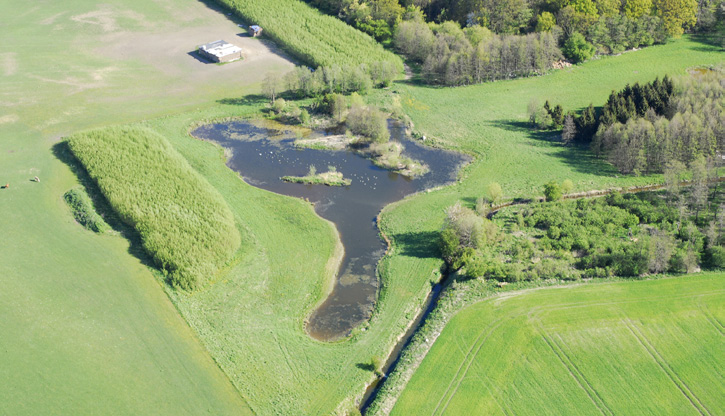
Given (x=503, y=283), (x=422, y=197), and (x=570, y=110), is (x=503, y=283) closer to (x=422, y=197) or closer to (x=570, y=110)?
(x=422, y=197)

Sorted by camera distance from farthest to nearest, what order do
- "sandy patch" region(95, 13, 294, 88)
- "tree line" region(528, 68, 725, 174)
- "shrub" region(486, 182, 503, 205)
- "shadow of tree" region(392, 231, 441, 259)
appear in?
"sandy patch" region(95, 13, 294, 88) < "tree line" region(528, 68, 725, 174) < "shrub" region(486, 182, 503, 205) < "shadow of tree" region(392, 231, 441, 259)

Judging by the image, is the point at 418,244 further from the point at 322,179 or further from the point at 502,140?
the point at 502,140

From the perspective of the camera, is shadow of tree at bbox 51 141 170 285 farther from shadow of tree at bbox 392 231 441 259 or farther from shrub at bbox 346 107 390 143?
shrub at bbox 346 107 390 143

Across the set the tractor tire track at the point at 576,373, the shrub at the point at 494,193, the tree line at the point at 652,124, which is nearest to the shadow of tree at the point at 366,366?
the tractor tire track at the point at 576,373

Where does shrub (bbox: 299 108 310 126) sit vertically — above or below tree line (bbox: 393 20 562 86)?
below

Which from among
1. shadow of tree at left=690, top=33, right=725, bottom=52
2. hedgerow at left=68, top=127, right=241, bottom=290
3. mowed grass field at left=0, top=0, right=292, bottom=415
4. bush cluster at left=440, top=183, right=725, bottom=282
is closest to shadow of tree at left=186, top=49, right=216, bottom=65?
mowed grass field at left=0, top=0, right=292, bottom=415

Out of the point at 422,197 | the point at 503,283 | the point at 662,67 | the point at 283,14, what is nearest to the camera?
the point at 503,283

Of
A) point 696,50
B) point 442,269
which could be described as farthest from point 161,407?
point 696,50

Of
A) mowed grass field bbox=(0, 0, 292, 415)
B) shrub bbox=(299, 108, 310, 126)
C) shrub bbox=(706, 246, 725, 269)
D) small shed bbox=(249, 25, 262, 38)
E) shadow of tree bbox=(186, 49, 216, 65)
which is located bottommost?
mowed grass field bbox=(0, 0, 292, 415)

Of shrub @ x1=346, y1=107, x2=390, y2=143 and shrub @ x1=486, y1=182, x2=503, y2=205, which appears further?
shrub @ x1=346, y1=107, x2=390, y2=143
